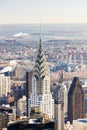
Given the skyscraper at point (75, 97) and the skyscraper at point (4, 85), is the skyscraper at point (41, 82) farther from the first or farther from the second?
the skyscraper at point (4, 85)

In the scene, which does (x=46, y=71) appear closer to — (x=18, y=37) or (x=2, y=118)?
(x=18, y=37)

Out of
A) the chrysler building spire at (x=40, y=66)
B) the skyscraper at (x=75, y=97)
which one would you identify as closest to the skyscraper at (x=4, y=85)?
the chrysler building spire at (x=40, y=66)

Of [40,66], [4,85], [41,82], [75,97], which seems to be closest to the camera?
[41,82]

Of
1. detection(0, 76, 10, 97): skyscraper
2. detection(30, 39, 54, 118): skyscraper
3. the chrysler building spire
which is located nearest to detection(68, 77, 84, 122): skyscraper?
detection(30, 39, 54, 118): skyscraper

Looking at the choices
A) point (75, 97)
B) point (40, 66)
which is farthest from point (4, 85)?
point (75, 97)

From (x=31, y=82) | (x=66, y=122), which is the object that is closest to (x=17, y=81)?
(x=31, y=82)

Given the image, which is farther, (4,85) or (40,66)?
(4,85)

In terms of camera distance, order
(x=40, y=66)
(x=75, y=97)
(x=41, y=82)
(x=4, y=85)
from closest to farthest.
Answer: (x=41, y=82), (x=75, y=97), (x=40, y=66), (x=4, y=85)

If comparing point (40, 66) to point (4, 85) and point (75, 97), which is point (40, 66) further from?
point (4, 85)

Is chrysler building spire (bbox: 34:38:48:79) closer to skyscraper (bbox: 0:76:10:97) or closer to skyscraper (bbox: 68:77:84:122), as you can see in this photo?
skyscraper (bbox: 68:77:84:122)
